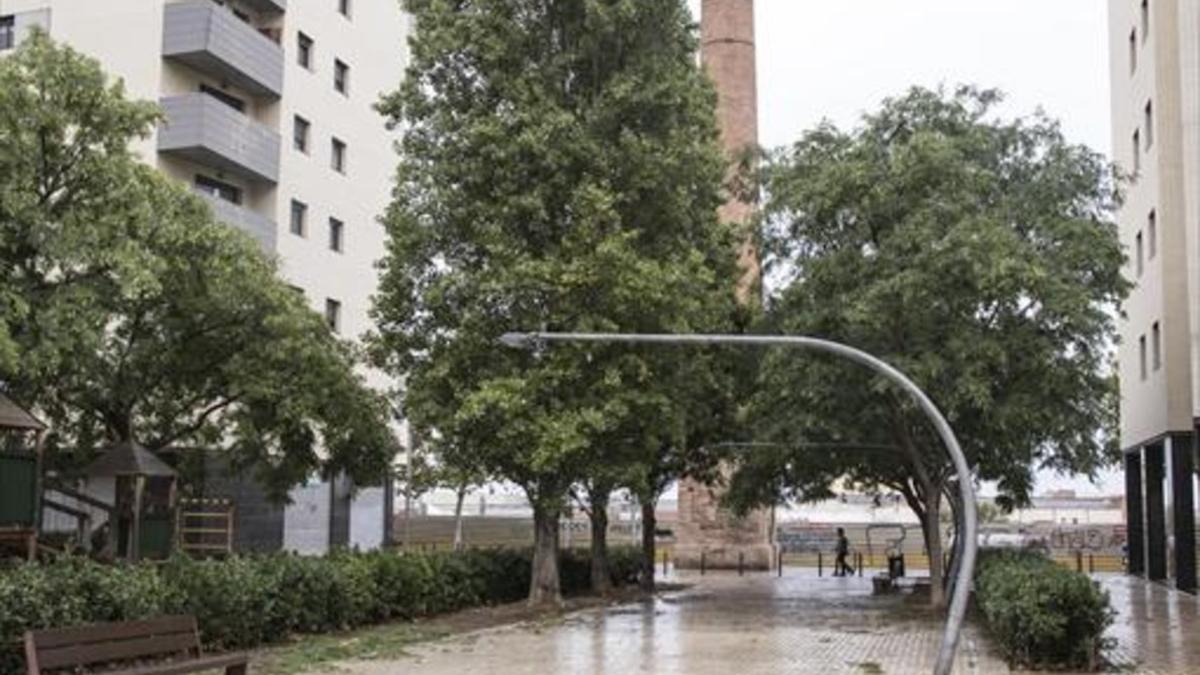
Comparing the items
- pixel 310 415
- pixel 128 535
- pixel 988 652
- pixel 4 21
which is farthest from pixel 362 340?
pixel 4 21

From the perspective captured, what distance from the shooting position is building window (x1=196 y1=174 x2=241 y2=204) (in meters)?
43.4

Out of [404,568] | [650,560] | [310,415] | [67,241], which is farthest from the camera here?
[650,560]

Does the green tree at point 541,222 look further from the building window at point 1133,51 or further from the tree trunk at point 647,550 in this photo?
the building window at point 1133,51

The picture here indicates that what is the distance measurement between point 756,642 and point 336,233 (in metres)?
32.4

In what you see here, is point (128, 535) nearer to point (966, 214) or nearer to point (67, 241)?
point (67, 241)

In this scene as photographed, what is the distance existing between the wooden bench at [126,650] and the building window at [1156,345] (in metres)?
26.9

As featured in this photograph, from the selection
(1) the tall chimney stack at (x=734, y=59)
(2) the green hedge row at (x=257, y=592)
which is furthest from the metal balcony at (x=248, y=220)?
(2) the green hedge row at (x=257, y=592)

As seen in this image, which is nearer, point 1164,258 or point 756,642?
point 756,642

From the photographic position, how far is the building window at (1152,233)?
34875 mm

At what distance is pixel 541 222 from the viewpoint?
2745 centimetres

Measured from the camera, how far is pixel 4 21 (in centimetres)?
4466

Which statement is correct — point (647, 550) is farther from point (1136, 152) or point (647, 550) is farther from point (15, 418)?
point (15, 418)

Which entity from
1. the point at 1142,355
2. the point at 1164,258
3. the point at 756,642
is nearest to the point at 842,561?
the point at 1142,355

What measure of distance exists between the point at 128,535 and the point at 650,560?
1366 centimetres
